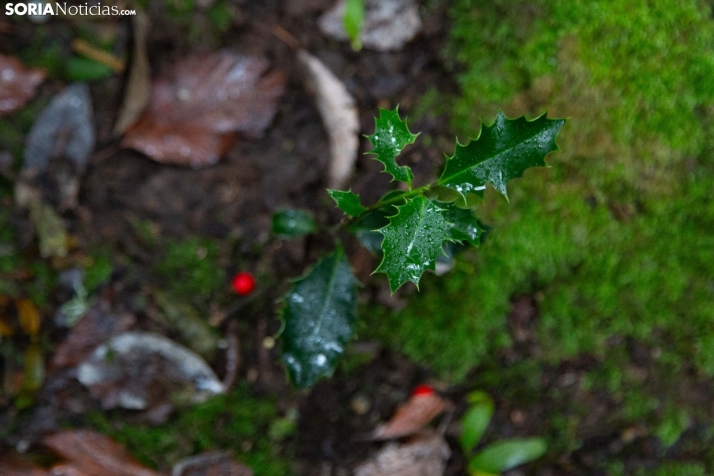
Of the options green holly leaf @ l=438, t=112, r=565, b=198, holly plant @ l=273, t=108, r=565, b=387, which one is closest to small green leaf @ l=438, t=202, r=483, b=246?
holly plant @ l=273, t=108, r=565, b=387

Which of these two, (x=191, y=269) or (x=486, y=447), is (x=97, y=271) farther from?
(x=486, y=447)

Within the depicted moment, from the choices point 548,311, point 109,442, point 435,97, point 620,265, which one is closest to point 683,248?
point 620,265

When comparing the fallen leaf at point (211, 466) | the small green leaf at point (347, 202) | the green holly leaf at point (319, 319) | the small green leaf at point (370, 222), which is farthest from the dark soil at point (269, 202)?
the small green leaf at point (347, 202)

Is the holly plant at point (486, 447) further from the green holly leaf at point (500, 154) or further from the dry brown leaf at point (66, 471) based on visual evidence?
the dry brown leaf at point (66, 471)

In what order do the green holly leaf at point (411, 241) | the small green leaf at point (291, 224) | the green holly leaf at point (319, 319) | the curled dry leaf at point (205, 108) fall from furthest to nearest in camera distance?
1. the curled dry leaf at point (205, 108)
2. the small green leaf at point (291, 224)
3. the green holly leaf at point (319, 319)
4. the green holly leaf at point (411, 241)

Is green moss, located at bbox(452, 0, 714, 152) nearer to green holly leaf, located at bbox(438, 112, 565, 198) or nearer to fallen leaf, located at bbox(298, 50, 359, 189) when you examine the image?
fallen leaf, located at bbox(298, 50, 359, 189)

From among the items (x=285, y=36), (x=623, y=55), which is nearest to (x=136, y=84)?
(x=285, y=36)

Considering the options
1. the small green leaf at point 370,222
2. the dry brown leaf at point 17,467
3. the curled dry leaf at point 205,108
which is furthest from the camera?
the curled dry leaf at point 205,108
